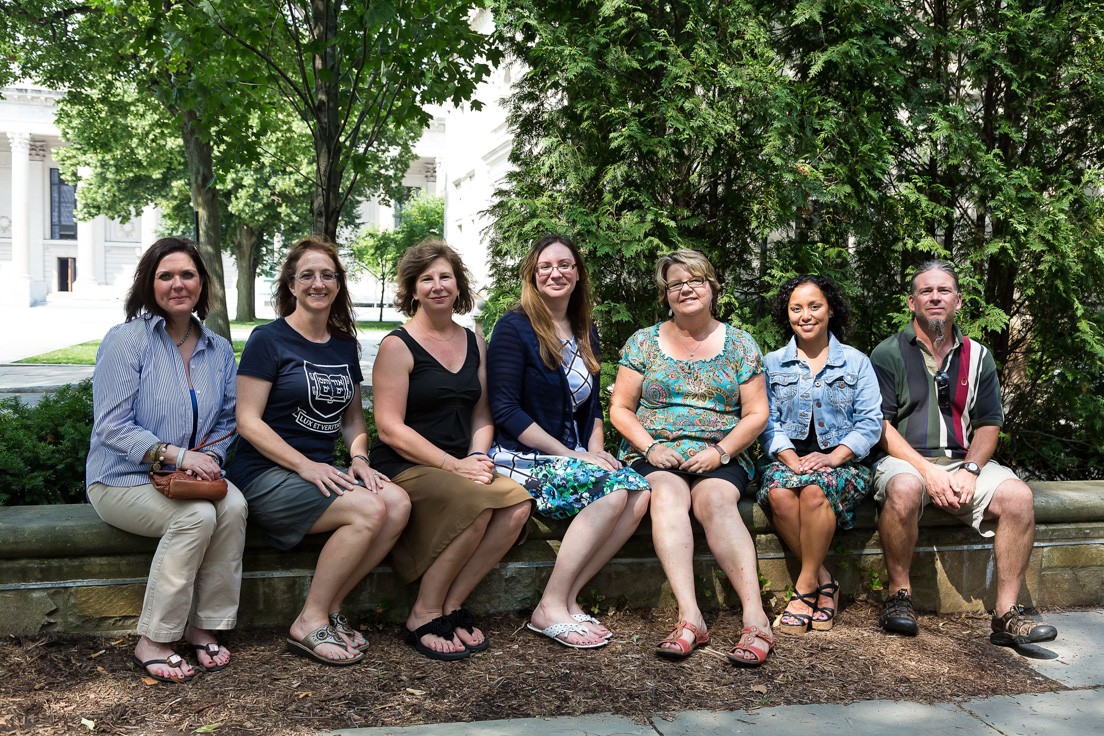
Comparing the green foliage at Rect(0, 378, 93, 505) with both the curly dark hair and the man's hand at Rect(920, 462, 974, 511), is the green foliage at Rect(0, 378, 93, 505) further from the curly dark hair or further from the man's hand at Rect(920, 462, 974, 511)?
the man's hand at Rect(920, 462, 974, 511)

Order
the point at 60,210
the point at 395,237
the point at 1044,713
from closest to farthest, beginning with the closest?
the point at 1044,713 < the point at 395,237 < the point at 60,210

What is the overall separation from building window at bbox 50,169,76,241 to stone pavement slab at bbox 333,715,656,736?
63748mm

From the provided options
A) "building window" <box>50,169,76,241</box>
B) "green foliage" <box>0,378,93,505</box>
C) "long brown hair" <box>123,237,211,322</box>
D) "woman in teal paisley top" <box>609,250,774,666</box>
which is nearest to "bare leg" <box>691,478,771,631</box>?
"woman in teal paisley top" <box>609,250,774,666</box>

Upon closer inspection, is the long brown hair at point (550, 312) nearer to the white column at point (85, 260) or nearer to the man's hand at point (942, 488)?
the man's hand at point (942, 488)

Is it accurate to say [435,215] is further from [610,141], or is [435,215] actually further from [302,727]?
[302,727]

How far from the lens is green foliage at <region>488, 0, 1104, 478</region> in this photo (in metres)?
5.55

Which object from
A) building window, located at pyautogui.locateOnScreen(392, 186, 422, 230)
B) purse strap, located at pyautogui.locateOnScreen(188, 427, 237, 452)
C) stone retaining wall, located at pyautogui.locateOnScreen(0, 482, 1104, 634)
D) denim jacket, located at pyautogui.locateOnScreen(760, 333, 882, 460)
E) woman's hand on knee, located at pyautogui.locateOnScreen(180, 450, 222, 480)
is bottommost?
stone retaining wall, located at pyautogui.locateOnScreen(0, 482, 1104, 634)

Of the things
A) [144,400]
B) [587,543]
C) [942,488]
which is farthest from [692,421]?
[144,400]

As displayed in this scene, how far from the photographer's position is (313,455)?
12.7ft

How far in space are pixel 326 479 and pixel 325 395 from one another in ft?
1.33

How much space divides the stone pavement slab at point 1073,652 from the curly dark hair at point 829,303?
1711mm

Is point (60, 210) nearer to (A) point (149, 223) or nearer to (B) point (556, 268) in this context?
(A) point (149, 223)

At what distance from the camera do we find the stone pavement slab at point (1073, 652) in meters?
3.62

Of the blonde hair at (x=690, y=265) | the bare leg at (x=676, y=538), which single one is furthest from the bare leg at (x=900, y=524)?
the blonde hair at (x=690, y=265)
